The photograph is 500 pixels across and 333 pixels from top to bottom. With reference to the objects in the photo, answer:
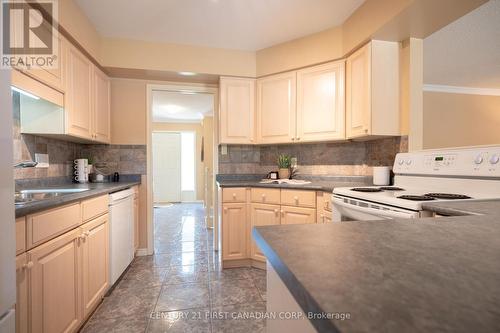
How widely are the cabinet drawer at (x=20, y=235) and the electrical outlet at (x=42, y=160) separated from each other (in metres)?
1.17

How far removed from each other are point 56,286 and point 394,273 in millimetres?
1579

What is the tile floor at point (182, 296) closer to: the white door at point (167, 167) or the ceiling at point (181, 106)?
the ceiling at point (181, 106)

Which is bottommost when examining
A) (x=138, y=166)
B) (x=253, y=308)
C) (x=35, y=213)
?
(x=253, y=308)

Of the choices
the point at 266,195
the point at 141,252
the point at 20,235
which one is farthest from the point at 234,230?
the point at 20,235

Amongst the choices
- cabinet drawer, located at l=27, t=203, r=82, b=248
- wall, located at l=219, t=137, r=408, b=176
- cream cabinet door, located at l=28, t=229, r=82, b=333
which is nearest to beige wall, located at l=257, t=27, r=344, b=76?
wall, located at l=219, t=137, r=408, b=176

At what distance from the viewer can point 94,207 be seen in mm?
1637

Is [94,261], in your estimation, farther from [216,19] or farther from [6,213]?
[216,19]

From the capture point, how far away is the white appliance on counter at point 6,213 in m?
0.74

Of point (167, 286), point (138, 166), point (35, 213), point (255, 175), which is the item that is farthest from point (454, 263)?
point (138, 166)

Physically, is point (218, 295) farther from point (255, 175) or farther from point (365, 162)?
point (365, 162)

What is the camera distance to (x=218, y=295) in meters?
1.93

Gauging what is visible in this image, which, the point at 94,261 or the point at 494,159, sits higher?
the point at 494,159

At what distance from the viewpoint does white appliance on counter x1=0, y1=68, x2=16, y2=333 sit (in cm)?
74

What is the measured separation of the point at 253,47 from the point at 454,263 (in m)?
2.75
